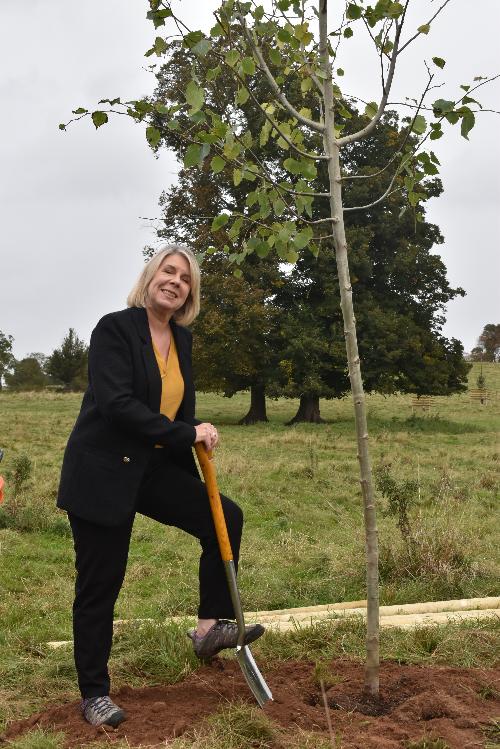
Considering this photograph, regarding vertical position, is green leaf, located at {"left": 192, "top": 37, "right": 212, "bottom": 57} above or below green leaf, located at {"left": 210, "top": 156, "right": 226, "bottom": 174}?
above

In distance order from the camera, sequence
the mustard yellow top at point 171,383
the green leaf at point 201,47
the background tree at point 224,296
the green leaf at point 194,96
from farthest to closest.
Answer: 1. the background tree at point 224,296
2. the mustard yellow top at point 171,383
3. the green leaf at point 194,96
4. the green leaf at point 201,47

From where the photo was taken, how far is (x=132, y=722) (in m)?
3.63

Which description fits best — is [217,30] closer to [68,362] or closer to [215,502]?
[215,502]

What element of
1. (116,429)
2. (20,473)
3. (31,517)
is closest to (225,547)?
(116,429)

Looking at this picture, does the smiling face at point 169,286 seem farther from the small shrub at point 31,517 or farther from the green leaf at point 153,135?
the small shrub at point 31,517

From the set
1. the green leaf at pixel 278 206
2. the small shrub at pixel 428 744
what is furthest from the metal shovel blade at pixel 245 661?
the green leaf at pixel 278 206

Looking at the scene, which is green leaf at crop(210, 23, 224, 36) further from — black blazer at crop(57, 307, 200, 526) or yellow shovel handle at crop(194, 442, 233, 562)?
yellow shovel handle at crop(194, 442, 233, 562)

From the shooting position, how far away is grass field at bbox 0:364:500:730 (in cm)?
542

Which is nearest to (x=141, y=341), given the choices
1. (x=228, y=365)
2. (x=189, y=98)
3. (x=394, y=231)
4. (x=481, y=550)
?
(x=189, y=98)

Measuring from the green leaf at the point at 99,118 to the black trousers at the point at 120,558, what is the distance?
1.62 metres

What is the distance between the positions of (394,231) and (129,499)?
22.7m

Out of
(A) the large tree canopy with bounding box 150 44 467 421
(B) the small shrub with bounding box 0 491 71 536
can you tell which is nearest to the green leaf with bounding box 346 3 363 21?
(B) the small shrub with bounding box 0 491 71 536

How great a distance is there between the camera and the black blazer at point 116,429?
3.69m

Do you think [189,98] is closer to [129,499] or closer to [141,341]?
[141,341]
